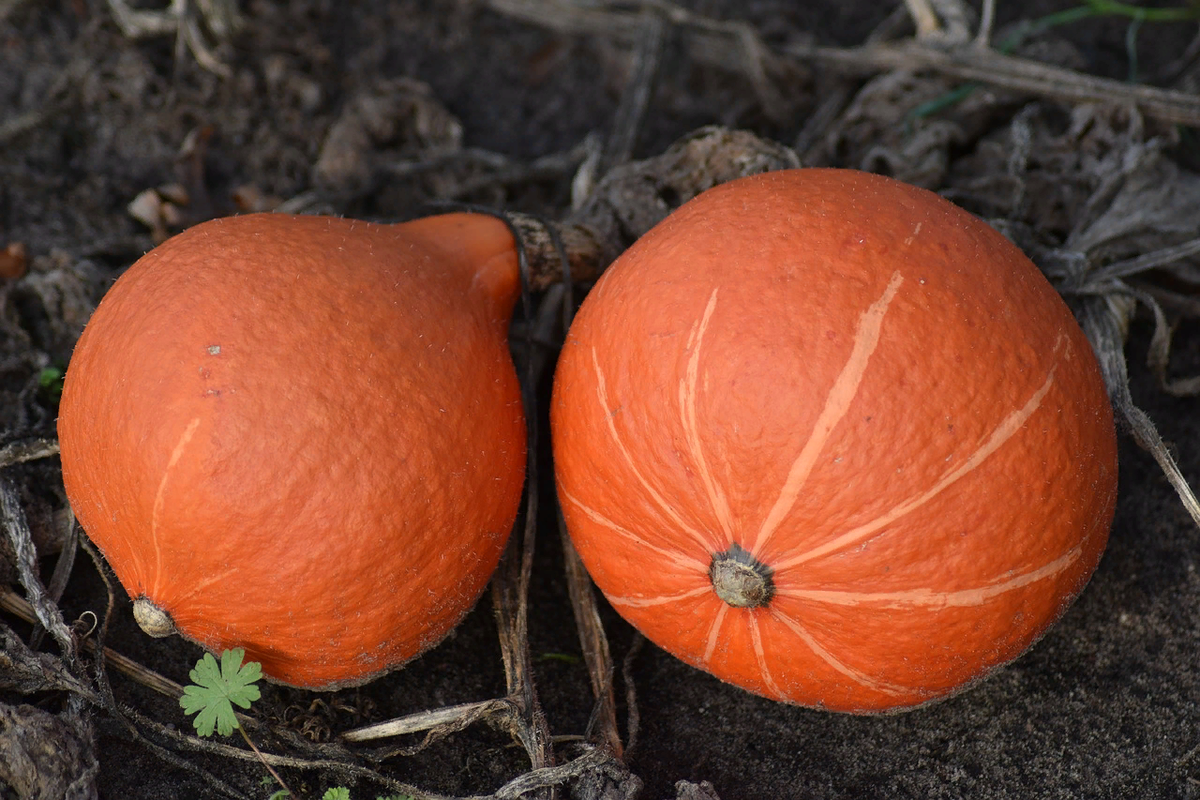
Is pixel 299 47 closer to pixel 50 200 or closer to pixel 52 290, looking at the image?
→ pixel 50 200

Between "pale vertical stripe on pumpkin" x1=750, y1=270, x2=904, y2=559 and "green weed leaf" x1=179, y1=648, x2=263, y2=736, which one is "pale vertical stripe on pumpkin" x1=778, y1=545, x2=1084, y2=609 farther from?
"green weed leaf" x1=179, y1=648, x2=263, y2=736

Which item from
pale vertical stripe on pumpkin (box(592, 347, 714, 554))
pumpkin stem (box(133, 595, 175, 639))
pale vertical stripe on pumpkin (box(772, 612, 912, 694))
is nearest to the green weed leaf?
pumpkin stem (box(133, 595, 175, 639))

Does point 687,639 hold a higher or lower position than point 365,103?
lower

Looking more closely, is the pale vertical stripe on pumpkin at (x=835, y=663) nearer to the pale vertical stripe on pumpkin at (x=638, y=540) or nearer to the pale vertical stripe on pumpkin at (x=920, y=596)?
the pale vertical stripe on pumpkin at (x=920, y=596)

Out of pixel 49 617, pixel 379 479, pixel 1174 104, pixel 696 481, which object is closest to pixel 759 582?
pixel 696 481

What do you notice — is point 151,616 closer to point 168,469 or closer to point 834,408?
point 168,469

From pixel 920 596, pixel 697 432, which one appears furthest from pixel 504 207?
pixel 920 596
